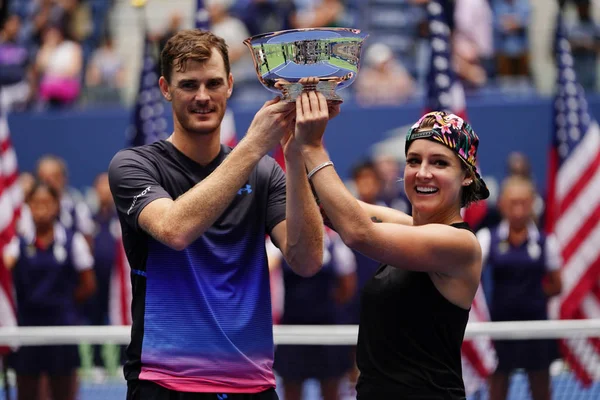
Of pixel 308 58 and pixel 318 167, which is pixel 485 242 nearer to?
pixel 318 167

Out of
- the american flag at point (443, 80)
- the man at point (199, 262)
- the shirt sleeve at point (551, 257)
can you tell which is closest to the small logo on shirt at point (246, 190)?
the man at point (199, 262)

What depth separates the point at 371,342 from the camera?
3.42 m

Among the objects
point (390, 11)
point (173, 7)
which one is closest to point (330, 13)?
point (390, 11)

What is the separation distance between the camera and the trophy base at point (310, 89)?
3164 mm

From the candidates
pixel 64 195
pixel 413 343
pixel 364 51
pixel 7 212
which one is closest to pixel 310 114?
pixel 413 343

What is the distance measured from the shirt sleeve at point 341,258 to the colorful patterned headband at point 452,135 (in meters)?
4.27

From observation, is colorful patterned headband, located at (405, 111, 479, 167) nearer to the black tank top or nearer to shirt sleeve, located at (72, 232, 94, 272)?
the black tank top

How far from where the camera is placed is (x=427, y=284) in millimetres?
3379

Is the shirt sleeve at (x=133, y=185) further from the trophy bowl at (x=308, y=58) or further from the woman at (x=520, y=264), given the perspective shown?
the woman at (x=520, y=264)

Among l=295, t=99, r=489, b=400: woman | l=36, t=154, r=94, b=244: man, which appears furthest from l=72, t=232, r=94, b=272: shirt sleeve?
l=295, t=99, r=489, b=400: woman

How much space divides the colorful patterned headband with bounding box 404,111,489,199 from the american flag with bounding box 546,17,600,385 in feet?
15.4

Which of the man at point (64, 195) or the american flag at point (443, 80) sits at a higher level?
the american flag at point (443, 80)

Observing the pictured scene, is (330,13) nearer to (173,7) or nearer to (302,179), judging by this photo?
(173,7)

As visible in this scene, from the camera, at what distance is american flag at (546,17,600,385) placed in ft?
25.6
